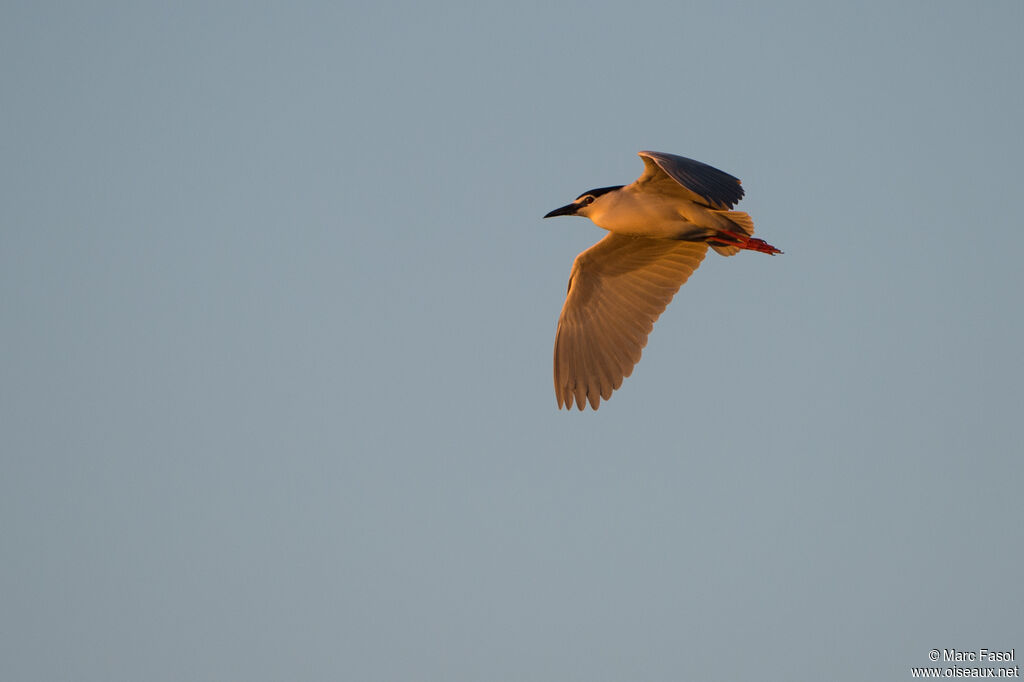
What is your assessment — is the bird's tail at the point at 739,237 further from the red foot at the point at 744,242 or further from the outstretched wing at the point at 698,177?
the outstretched wing at the point at 698,177

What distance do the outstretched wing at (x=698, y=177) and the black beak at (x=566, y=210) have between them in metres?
1.28

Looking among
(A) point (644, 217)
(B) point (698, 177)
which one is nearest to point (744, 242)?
(A) point (644, 217)

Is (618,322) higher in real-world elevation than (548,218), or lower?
lower

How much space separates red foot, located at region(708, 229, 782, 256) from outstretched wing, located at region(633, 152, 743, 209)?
0.93 meters

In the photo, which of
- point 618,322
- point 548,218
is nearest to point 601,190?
point 548,218

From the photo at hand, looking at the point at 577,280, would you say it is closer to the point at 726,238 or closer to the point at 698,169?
the point at 726,238

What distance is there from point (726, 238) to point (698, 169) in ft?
5.75

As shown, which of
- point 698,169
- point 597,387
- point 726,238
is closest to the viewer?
point 698,169

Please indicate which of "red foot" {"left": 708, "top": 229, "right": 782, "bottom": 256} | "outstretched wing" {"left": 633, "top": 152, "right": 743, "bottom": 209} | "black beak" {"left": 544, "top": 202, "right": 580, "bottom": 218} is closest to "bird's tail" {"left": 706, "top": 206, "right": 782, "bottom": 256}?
"red foot" {"left": 708, "top": 229, "right": 782, "bottom": 256}

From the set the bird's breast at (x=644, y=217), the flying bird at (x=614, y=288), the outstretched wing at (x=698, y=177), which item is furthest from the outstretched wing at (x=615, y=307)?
the outstretched wing at (x=698, y=177)

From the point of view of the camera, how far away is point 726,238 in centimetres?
1388

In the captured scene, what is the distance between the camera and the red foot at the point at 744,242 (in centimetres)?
1362

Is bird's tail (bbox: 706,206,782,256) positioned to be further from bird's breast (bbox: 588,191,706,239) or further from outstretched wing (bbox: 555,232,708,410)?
outstretched wing (bbox: 555,232,708,410)

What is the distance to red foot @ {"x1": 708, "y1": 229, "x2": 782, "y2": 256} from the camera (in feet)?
44.7
